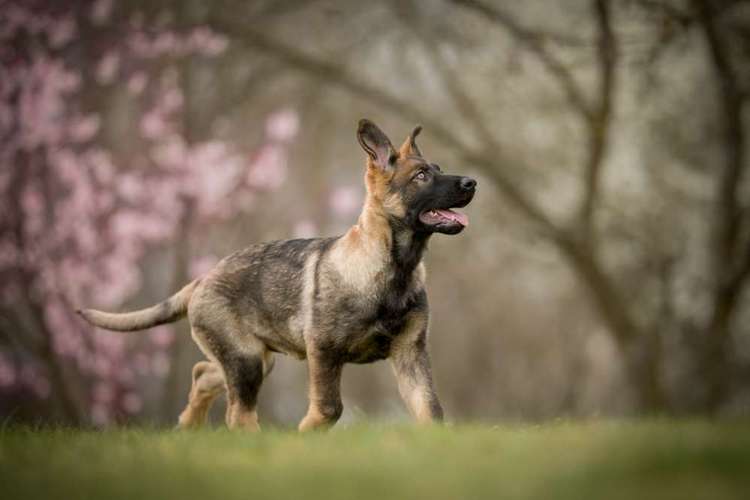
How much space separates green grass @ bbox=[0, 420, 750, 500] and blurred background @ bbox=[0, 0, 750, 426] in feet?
26.6

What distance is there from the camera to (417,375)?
277 inches

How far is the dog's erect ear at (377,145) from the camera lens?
734 centimetres

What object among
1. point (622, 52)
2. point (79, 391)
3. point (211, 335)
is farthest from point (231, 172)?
point (211, 335)

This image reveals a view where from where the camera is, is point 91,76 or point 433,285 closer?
point 91,76

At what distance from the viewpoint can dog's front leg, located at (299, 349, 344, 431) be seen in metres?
6.98

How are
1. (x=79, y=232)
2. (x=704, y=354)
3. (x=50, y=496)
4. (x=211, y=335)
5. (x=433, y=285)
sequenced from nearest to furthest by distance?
(x=50, y=496) → (x=211, y=335) → (x=704, y=354) → (x=79, y=232) → (x=433, y=285)

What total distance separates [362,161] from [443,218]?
46.0ft

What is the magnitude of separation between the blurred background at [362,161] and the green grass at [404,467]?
26.6 feet

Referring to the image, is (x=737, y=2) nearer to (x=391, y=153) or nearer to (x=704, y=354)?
(x=704, y=354)

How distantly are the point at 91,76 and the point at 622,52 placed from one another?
8.60 meters

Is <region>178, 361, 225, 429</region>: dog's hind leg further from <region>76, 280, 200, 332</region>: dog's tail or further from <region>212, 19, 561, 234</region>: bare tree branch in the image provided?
<region>212, 19, 561, 234</region>: bare tree branch

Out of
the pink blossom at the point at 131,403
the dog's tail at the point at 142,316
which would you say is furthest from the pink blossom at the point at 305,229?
the dog's tail at the point at 142,316

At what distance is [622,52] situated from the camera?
13.5 m

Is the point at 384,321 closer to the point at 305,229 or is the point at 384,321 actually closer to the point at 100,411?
the point at 305,229
